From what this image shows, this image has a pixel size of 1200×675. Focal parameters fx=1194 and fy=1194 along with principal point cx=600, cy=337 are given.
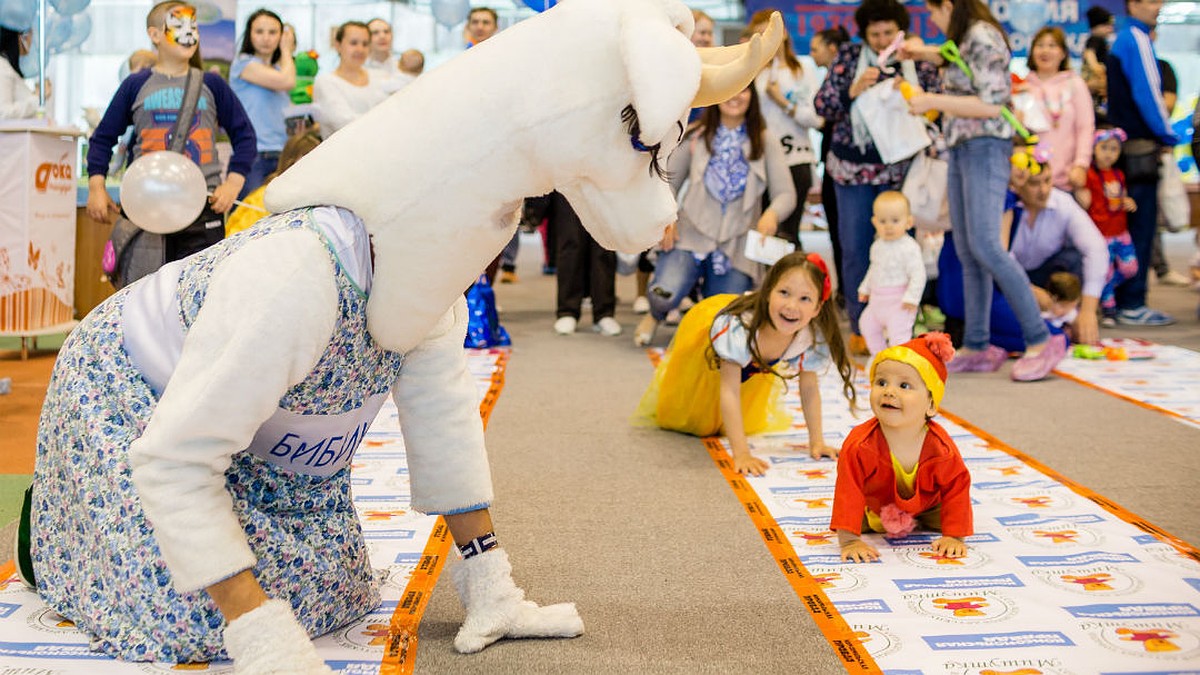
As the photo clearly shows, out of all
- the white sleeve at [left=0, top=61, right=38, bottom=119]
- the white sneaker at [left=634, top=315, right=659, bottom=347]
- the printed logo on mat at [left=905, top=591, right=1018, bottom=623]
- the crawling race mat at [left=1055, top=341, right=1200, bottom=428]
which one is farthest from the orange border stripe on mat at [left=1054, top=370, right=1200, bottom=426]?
the white sleeve at [left=0, top=61, right=38, bottom=119]

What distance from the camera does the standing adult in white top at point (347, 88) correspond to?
5.51 meters

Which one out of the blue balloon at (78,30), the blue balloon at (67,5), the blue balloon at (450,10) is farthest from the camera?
the blue balloon at (450,10)

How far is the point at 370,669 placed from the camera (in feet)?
6.02

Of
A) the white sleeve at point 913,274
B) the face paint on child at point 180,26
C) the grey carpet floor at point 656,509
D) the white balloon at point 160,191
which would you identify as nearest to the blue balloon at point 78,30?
the face paint on child at point 180,26

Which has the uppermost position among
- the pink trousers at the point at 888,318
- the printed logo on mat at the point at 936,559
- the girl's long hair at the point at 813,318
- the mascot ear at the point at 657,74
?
the mascot ear at the point at 657,74

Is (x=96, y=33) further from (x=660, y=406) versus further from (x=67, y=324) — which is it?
(x=660, y=406)

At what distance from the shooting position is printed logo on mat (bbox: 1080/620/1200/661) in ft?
6.31

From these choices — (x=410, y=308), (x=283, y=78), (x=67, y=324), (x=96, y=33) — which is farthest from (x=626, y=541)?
(x=96, y=33)

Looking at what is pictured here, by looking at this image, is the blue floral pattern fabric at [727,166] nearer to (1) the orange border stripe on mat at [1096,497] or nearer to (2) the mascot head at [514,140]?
(1) the orange border stripe on mat at [1096,497]

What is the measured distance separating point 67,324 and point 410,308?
361 cm

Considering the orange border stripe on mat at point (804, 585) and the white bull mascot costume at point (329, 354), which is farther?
the orange border stripe on mat at point (804, 585)

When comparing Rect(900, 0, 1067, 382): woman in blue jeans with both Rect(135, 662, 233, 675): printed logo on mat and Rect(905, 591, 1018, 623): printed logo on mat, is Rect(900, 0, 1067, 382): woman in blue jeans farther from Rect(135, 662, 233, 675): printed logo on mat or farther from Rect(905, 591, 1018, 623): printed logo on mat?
Rect(135, 662, 233, 675): printed logo on mat

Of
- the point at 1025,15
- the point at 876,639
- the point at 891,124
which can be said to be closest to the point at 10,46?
the point at 891,124

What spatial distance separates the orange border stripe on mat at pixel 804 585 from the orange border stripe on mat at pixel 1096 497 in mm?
790
